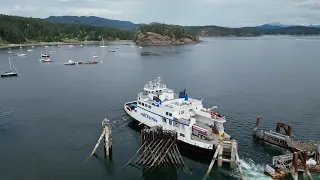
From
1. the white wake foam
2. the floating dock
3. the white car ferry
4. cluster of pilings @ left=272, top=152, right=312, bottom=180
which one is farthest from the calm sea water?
the white car ferry

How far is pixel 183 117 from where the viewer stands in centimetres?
5312

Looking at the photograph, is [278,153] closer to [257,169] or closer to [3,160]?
[257,169]

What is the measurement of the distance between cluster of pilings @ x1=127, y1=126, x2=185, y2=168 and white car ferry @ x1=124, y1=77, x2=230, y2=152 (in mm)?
3597

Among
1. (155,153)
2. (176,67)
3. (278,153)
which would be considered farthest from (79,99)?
(176,67)

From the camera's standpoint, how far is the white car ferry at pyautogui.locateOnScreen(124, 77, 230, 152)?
163 ft

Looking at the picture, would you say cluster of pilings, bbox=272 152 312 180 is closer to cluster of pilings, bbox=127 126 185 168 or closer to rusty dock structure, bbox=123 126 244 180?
rusty dock structure, bbox=123 126 244 180

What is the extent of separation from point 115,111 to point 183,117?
85.5 feet

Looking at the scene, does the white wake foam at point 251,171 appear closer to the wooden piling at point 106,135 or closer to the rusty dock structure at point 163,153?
the rusty dock structure at point 163,153

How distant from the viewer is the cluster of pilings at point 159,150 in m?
46.7

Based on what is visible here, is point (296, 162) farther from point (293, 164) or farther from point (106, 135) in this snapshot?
point (106, 135)

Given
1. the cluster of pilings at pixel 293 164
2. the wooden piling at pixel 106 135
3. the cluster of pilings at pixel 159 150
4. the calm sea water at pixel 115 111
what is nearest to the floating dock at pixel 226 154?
the calm sea water at pixel 115 111

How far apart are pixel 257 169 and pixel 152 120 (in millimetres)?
20869

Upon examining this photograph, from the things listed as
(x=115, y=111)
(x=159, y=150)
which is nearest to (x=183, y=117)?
(x=159, y=150)

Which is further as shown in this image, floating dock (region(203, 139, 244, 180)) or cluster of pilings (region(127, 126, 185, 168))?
cluster of pilings (region(127, 126, 185, 168))
